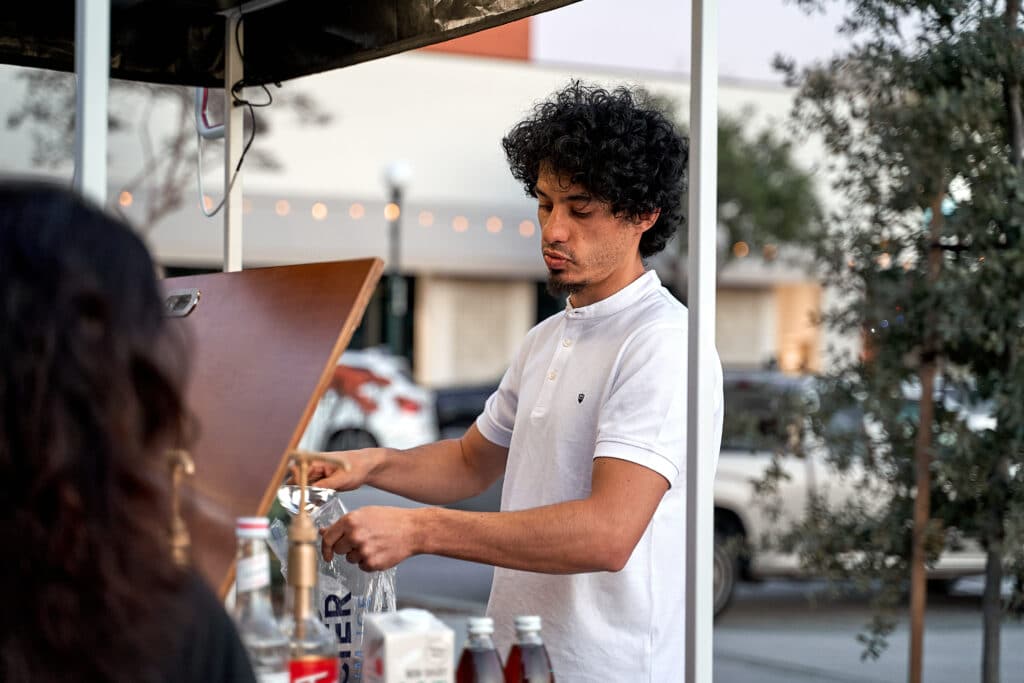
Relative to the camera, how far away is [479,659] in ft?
5.37

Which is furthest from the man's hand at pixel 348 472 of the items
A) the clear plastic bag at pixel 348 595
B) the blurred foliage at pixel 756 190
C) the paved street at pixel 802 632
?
the blurred foliage at pixel 756 190

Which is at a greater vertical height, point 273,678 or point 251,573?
point 251,573

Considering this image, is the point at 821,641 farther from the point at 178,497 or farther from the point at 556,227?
the point at 178,497

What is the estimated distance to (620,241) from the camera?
243 centimetres

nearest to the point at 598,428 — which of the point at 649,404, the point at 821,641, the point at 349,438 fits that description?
the point at 649,404

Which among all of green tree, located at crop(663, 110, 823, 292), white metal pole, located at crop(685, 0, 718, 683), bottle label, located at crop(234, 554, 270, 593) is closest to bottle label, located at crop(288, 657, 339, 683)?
bottle label, located at crop(234, 554, 270, 593)

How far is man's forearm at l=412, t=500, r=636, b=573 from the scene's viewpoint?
1898 millimetres

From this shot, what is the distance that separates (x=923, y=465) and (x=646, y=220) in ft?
8.65

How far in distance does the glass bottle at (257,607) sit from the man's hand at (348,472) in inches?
25.0

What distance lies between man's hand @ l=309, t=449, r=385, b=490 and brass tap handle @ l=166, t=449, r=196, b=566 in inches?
23.3

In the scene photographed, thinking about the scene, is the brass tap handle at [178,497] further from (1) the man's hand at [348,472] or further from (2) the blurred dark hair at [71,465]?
(1) the man's hand at [348,472]

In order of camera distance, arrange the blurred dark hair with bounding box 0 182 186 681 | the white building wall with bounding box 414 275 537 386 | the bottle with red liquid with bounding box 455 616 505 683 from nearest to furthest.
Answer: the blurred dark hair with bounding box 0 182 186 681 → the bottle with red liquid with bounding box 455 616 505 683 → the white building wall with bounding box 414 275 537 386

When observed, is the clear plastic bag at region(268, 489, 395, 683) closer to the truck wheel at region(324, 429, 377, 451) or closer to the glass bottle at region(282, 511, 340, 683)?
the glass bottle at region(282, 511, 340, 683)

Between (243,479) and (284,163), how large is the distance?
69.6 feet
